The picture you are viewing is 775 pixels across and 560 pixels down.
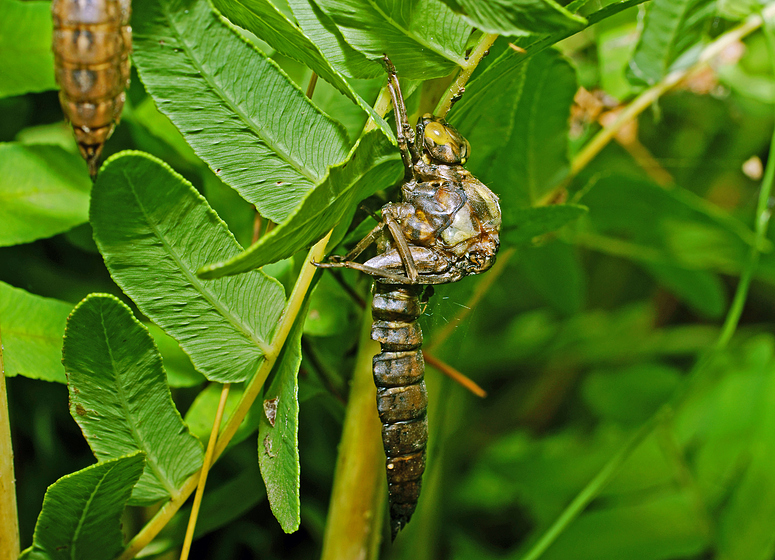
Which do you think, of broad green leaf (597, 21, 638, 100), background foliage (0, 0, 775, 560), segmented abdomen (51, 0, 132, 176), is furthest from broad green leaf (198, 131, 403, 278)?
broad green leaf (597, 21, 638, 100)

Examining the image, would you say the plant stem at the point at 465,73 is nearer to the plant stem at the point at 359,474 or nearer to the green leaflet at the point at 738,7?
the plant stem at the point at 359,474

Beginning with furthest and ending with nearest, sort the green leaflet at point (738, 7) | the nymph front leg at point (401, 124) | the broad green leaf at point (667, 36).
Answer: the green leaflet at point (738, 7) < the broad green leaf at point (667, 36) < the nymph front leg at point (401, 124)

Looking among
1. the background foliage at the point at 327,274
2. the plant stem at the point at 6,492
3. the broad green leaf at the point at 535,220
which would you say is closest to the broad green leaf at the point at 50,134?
the background foliage at the point at 327,274

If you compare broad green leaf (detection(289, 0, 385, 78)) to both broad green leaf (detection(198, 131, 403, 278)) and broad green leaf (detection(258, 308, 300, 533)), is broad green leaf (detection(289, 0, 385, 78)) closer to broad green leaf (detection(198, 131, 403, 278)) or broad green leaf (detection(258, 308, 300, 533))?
broad green leaf (detection(198, 131, 403, 278))

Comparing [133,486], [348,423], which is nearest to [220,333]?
[133,486]

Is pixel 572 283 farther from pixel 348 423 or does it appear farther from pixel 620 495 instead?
pixel 348 423
